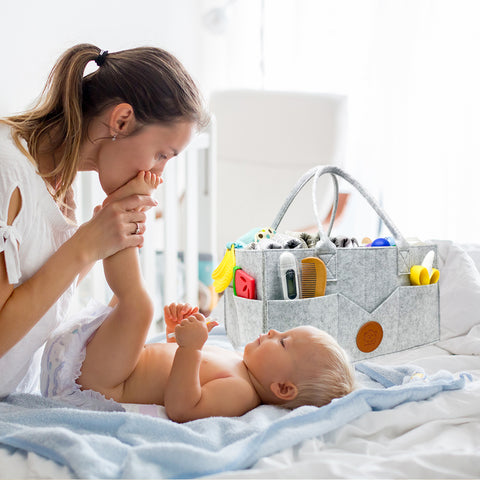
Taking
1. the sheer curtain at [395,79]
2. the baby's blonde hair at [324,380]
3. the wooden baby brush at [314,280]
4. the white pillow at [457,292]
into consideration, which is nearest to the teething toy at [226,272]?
the wooden baby brush at [314,280]

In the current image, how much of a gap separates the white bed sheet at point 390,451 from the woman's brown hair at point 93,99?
1.60ft

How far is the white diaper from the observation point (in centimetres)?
88

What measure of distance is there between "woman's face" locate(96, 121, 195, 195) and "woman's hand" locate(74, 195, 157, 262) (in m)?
0.05

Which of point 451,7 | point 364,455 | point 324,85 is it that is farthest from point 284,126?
point 364,455

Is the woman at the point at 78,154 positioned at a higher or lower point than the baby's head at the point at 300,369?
higher

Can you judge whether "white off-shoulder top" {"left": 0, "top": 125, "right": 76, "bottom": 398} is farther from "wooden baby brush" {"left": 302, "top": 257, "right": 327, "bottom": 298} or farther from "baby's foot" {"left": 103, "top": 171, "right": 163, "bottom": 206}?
"wooden baby brush" {"left": 302, "top": 257, "right": 327, "bottom": 298}

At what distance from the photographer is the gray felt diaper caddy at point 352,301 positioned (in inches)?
40.7

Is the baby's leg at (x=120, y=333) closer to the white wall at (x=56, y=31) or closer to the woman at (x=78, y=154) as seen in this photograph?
the woman at (x=78, y=154)

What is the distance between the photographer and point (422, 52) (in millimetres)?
2455

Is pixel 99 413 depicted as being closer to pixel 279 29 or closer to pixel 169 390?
pixel 169 390

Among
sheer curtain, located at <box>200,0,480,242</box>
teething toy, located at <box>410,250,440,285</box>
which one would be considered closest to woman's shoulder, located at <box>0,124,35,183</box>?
teething toy, located at <box>410,250,440,285</box>

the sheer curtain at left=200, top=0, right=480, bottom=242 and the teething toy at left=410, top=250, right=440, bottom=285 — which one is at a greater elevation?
the sheer curtain at left=200, top=0, right=480, bottom=242

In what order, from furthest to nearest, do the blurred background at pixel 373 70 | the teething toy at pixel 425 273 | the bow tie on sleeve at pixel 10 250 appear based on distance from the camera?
the blurred background at pixel 373 70 → the teething toy at pixel 425 273 → the bow tie on sleeve at pixel 10 250

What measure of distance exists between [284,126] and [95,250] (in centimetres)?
170
